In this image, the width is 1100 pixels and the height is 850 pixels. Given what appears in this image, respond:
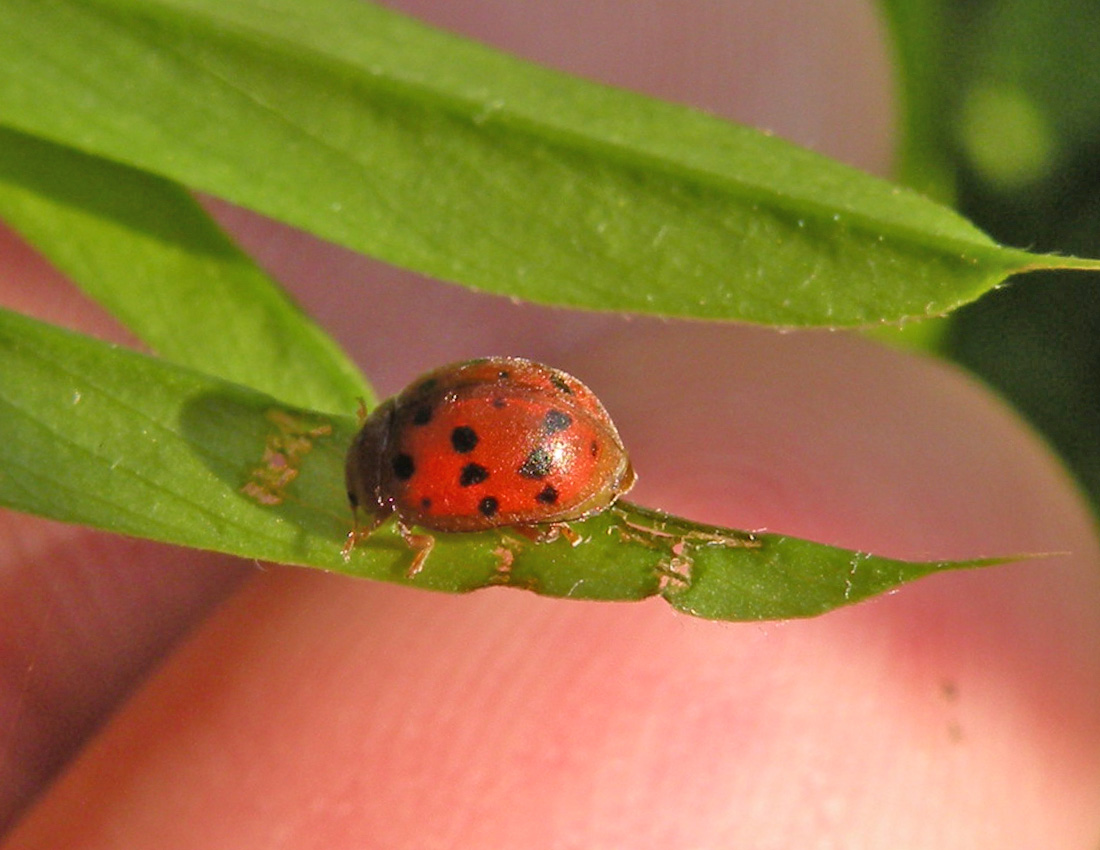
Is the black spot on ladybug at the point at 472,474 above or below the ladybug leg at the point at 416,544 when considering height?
below

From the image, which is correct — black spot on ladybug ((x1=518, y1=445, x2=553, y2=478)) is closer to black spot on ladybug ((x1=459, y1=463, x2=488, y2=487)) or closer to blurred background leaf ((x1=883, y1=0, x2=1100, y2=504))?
black spot on ladybug ((x1=459, y1=463, x2=488, y2=487))

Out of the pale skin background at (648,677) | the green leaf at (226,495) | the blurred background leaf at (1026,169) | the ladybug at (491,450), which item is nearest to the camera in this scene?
the green leaf at (226,495)

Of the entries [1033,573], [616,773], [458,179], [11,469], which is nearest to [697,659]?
[616,773]

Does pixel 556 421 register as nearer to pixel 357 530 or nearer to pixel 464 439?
pixel 464 439

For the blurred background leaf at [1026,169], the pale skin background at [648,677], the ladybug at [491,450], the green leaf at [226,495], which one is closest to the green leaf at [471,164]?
the green leaf at [226,495]

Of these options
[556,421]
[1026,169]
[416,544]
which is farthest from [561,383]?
[1026,169]

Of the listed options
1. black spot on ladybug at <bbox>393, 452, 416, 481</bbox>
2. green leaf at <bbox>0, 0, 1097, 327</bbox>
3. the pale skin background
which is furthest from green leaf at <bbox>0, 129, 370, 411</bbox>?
the pale skin background

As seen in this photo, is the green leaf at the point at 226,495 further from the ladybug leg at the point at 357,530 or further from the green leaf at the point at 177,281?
the green leaf at the point at 177,281

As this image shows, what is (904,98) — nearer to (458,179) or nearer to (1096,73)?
(1096,73)
